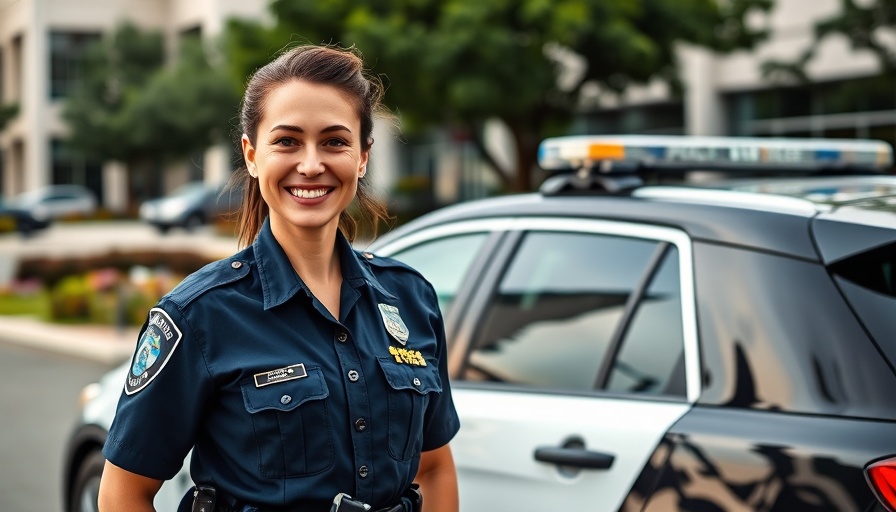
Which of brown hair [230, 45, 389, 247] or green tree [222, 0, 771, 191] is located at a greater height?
brown hair [230, 45, 389, 247]

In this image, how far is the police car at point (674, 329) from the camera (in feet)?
8.08

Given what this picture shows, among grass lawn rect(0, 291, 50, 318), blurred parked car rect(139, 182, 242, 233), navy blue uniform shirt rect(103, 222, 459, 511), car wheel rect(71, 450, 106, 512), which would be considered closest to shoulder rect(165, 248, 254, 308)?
navy blue uniform shirt rect(103, 222, 459, 511)

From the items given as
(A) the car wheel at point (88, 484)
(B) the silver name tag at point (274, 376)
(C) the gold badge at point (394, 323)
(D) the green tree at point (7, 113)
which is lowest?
(D) the green tree at point (7, 113)

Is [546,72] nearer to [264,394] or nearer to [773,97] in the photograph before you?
[773,97]

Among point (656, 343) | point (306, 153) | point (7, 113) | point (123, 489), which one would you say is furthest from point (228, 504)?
point (7, 113)

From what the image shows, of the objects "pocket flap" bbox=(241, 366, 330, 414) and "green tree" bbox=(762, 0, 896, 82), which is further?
"green tree" bbox=(762, 0, 896, 82)

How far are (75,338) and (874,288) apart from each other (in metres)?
12.2

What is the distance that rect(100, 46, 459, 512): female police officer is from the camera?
6.59ft

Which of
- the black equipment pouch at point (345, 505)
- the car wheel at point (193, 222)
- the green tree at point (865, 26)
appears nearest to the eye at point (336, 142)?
the black equipment pouch at point (345, 505)

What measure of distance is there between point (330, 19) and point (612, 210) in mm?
20390

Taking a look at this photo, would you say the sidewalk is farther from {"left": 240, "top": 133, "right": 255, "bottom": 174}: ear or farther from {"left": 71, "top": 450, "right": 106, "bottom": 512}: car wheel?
{"left": 240, "top": 133, "right": 255, "bottom": 174}: ear

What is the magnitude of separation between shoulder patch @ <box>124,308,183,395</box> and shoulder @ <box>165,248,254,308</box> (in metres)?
0.04

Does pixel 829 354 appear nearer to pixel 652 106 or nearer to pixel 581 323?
pixel 581 323

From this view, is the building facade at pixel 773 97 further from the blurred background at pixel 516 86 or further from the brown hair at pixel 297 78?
the brown hair at pixel 297 78
